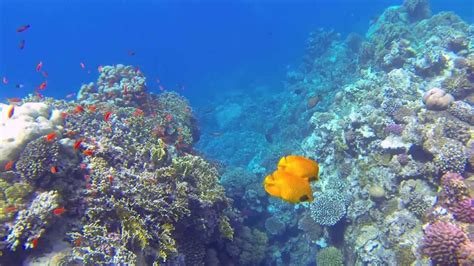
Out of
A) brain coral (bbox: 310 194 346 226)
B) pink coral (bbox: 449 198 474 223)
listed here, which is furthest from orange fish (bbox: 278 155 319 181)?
brain coral (bbox: 310 194 346 226)

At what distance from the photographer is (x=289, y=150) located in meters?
15.8

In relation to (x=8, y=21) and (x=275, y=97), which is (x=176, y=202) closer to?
(x=275, y=97)

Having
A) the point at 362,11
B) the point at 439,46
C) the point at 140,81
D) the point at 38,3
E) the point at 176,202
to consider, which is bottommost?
the point at 176,202

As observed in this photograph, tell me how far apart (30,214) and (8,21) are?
11901cm

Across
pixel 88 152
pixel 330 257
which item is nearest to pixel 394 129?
pixel 330 257

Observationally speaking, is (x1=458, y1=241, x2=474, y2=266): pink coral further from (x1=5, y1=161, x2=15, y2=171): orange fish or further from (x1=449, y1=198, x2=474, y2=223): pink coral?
(x1=5, y1=161, x2=15, y2=171): orange fish

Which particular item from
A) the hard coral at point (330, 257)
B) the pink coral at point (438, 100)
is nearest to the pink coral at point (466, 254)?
the hard coral at point (330, 257)

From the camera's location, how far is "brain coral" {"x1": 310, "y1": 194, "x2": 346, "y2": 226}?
952 centimetres

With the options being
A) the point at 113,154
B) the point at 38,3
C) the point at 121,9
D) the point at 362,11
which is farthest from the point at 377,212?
the point at 121,9

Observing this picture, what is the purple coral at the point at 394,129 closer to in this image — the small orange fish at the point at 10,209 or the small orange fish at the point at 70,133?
the small orange fish at the point at 70,133

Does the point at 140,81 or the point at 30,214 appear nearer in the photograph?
the point at 30,214

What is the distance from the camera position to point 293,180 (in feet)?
12.4

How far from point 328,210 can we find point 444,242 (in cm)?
411

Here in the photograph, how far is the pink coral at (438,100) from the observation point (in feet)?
30.0
